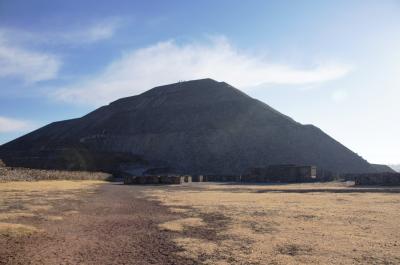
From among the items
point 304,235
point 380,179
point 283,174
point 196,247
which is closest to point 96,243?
point 196,247

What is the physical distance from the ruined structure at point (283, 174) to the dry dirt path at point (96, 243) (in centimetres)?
3731

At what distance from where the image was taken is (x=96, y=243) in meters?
11.0

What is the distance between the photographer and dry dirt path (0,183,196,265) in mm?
9242

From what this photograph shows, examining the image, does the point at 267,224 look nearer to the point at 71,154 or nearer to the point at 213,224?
the point at 213,224

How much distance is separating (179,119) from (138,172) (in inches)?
1243

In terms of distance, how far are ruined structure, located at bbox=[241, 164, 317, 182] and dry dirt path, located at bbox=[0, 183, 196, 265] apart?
37.3 metres

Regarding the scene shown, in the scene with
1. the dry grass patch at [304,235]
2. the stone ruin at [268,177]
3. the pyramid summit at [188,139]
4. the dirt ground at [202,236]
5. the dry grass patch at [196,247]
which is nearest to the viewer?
the dry grass patch at [304,235]

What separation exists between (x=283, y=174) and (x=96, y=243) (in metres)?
43.8

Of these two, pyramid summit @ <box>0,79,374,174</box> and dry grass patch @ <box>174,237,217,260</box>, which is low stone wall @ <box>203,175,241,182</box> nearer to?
pyramid summit @ <box>0,79,374,174</box>

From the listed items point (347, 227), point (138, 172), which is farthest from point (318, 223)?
point (138, 172)

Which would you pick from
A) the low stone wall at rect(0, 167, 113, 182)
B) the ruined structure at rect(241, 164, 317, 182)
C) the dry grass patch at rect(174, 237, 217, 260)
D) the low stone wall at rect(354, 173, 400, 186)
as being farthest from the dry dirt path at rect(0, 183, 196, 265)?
the ruined structure at rect(241, 164, 317, 182)

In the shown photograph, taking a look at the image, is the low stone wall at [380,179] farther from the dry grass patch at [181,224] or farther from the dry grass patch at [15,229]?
the dry grass patch at [15,229]

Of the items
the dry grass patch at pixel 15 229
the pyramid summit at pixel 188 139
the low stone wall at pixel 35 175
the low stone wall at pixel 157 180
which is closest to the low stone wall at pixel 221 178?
the low stone wall at pixel 157 180

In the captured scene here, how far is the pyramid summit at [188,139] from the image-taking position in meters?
71.6
